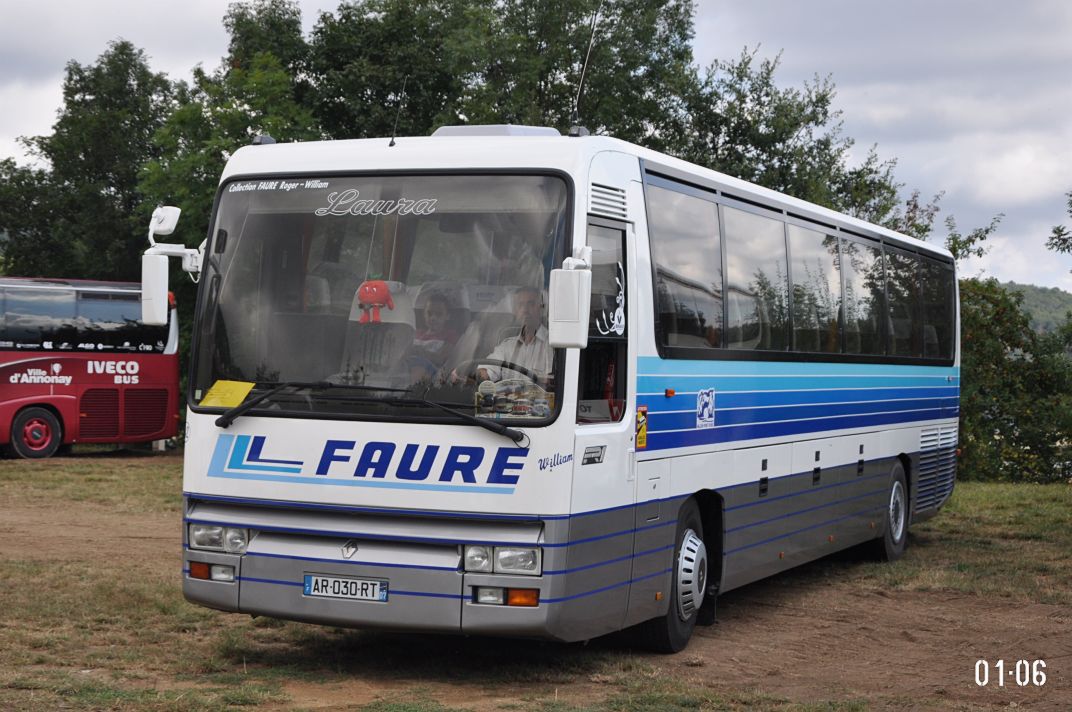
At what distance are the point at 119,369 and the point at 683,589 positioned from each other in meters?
22.0

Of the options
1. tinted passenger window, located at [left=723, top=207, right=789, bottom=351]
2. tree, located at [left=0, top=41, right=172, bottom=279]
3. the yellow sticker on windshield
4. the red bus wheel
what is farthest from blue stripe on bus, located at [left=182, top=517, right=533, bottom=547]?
tree, located at [left=0, top=41, right=172, bottom=279]

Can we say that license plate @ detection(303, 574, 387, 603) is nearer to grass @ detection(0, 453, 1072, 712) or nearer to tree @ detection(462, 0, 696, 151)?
grass @ detection(0, 453, 1072, 712)

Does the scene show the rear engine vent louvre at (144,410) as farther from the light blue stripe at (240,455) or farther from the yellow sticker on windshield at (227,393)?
the light blue stripe at (240,455)

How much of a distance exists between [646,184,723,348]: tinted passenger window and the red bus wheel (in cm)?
2111

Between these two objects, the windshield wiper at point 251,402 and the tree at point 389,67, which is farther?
the tree at point 389,67

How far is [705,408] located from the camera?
10.5m

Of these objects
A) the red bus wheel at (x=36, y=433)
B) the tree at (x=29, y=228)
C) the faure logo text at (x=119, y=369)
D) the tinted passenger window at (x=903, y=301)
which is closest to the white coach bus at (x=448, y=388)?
the tinted passenger window at (x=903, y=301)

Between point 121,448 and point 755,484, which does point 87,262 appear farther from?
point 755,484

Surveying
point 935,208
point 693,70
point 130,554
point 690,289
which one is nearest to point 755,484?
point 690,289

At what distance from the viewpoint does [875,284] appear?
15422 millimetres

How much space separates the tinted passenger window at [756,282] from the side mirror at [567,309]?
10.9 feet

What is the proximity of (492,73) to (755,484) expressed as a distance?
32.8 m

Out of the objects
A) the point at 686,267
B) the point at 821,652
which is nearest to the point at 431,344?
the point at 686,267
